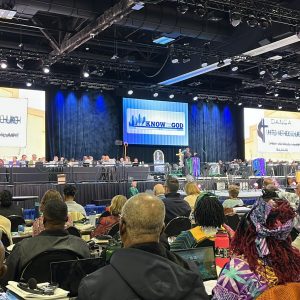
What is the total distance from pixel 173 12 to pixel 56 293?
9.91 meters

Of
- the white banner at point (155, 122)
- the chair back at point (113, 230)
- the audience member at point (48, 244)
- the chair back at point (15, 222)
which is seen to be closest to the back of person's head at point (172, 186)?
the chair back at point (113, 230)

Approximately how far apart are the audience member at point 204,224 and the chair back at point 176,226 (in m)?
1.59

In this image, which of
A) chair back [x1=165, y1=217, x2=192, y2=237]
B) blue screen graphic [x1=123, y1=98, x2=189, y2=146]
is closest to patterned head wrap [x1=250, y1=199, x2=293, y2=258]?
chair back [x1=165, y1=217, x2=192, y2=237]

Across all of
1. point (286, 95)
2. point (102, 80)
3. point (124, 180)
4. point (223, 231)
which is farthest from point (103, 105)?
point (223, 231)

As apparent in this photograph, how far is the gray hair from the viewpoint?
63.7 inches

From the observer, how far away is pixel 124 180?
43.0ft

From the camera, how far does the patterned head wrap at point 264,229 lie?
166 cm

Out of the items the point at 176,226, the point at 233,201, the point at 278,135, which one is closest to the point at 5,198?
the point at 176,226

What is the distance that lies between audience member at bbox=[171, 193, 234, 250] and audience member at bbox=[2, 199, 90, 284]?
0.71 metres

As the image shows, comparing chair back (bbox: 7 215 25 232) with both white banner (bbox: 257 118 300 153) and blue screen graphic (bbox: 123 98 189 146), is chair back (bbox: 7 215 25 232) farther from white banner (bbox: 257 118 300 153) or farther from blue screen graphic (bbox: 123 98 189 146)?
white banner (bbox: 257 118 300 153)

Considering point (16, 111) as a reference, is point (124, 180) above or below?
below

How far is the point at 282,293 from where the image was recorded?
1.57 meters

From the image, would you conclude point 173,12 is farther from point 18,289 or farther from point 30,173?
point 18,289

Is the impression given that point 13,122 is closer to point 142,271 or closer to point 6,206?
point 6,206
